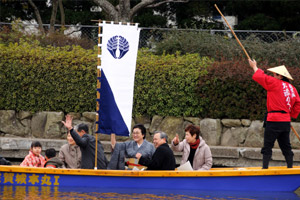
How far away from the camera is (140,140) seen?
10.1 meters

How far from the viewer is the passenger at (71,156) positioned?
10.1 meters

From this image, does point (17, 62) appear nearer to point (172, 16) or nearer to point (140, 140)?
point (140, 140)

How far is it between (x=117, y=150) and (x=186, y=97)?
3.52 meters

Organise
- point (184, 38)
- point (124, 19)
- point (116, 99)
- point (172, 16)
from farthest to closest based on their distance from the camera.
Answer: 1. point (172, 16)
2. point (124, 19)
3. point (184, 38)
4. point (116, 99)

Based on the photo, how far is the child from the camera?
9953 millimetres

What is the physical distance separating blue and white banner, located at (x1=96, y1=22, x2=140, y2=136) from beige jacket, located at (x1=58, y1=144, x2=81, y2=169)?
856 mm

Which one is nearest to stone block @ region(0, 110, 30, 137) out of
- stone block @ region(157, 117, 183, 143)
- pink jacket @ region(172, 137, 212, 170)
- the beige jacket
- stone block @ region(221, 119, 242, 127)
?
stone block @ region(157, 117, 183, 143)

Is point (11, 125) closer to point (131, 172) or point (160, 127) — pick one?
point (160, 127)

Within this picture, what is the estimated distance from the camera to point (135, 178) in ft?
31.2

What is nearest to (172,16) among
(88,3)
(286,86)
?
(88,3)

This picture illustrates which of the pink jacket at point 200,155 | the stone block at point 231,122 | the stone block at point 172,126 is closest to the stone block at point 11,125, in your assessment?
the stone block at point 172,126

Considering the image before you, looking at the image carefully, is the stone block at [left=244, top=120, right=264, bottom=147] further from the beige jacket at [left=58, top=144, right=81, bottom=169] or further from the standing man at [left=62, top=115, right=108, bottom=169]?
the beige jacket at [left=58, top=144, right=81, bottom=169]

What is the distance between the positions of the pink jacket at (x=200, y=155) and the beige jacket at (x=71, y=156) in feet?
5.18

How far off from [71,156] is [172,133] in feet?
11.3
